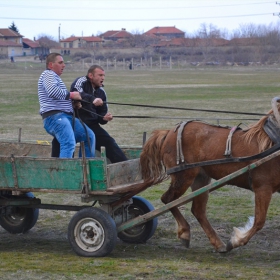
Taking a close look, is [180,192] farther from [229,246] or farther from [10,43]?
[10,43]

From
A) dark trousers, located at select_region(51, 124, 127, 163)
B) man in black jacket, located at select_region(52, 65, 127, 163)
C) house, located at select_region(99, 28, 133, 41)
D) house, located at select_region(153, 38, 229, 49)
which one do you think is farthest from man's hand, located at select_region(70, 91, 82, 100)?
house, located at select_region(99, 28, 133, 41)

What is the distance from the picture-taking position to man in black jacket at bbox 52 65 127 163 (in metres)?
8.24

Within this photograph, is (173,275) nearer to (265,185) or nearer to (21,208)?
(265,185)

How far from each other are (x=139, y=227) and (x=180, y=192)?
828mm

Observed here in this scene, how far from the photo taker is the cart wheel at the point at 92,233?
747 cm

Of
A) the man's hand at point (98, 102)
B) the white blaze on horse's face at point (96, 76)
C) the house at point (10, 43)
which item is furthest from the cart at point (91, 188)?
the house at point (10, 43)

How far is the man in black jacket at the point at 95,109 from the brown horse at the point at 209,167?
0.65 m

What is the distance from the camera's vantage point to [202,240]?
8336mm

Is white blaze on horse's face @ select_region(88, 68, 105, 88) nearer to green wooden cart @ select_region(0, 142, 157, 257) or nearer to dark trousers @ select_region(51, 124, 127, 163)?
dark trousers @ select_region(51, 124, 127, 163)

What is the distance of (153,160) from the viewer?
7973 millimetres

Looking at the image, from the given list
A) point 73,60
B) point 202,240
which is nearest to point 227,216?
point 202,240

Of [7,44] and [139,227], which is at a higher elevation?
[7,44]

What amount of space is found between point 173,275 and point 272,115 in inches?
81.9

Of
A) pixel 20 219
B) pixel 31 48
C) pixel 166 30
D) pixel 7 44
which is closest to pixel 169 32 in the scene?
pixel 166 30
